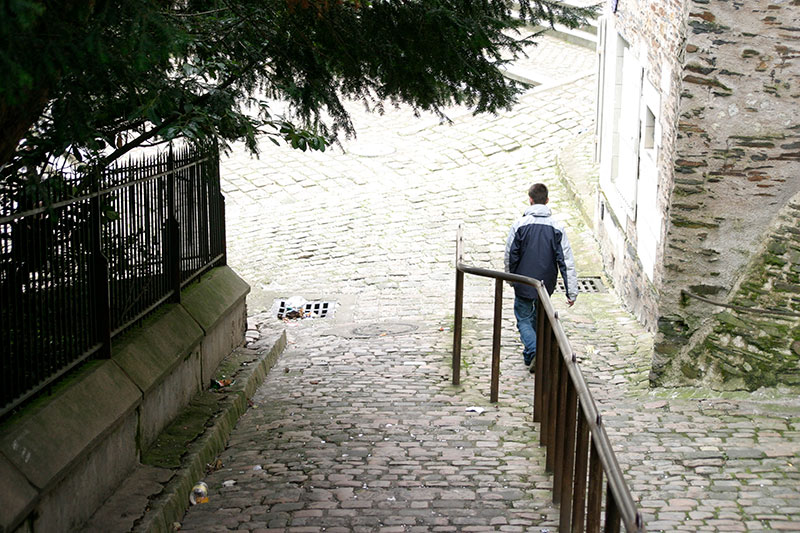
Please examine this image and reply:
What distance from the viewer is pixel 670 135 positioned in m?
8.20

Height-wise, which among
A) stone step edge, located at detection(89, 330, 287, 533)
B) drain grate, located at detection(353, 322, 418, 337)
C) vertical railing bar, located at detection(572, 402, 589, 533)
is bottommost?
stone step edge, located at detection(89, 330, 287, 533)

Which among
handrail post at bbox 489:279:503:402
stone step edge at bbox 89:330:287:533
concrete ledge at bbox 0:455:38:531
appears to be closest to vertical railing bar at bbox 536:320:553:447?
handrail post at bbox 489:279:503:402

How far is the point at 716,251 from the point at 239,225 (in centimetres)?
842

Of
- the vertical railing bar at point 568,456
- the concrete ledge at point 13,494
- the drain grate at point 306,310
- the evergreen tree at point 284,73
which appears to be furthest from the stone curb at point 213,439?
the vertical railing bar at point 568,456

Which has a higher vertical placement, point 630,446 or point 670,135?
point 670,135

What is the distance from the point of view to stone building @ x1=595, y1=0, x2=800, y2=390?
7543 mm

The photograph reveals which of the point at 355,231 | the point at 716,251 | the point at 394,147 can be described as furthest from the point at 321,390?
the point at 394,147

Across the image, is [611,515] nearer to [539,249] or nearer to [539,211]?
[539,249]

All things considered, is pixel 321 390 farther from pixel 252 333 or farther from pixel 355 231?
pixel 355 231

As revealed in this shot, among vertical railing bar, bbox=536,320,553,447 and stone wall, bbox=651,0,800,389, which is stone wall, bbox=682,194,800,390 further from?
vertical railing bar, bbox=536,320,553,447

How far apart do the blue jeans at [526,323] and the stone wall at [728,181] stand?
1046 millimetres

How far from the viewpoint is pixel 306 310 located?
37.0ft

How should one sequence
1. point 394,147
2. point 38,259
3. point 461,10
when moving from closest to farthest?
point 38,259 < point 461,10 < point 394,147

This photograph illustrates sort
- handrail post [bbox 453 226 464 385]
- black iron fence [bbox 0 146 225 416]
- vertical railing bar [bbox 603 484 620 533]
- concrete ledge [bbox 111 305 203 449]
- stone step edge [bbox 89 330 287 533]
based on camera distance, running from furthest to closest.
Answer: handrail post [bbox 453 226 464 385]
concrete ledge [bbox 111 305 203 449]
stone step edge [bbox 89 330 287 533]
black iron fence [bbox 0 146 225 416]
vertical railing bar [bbox 603 484 620 533]
